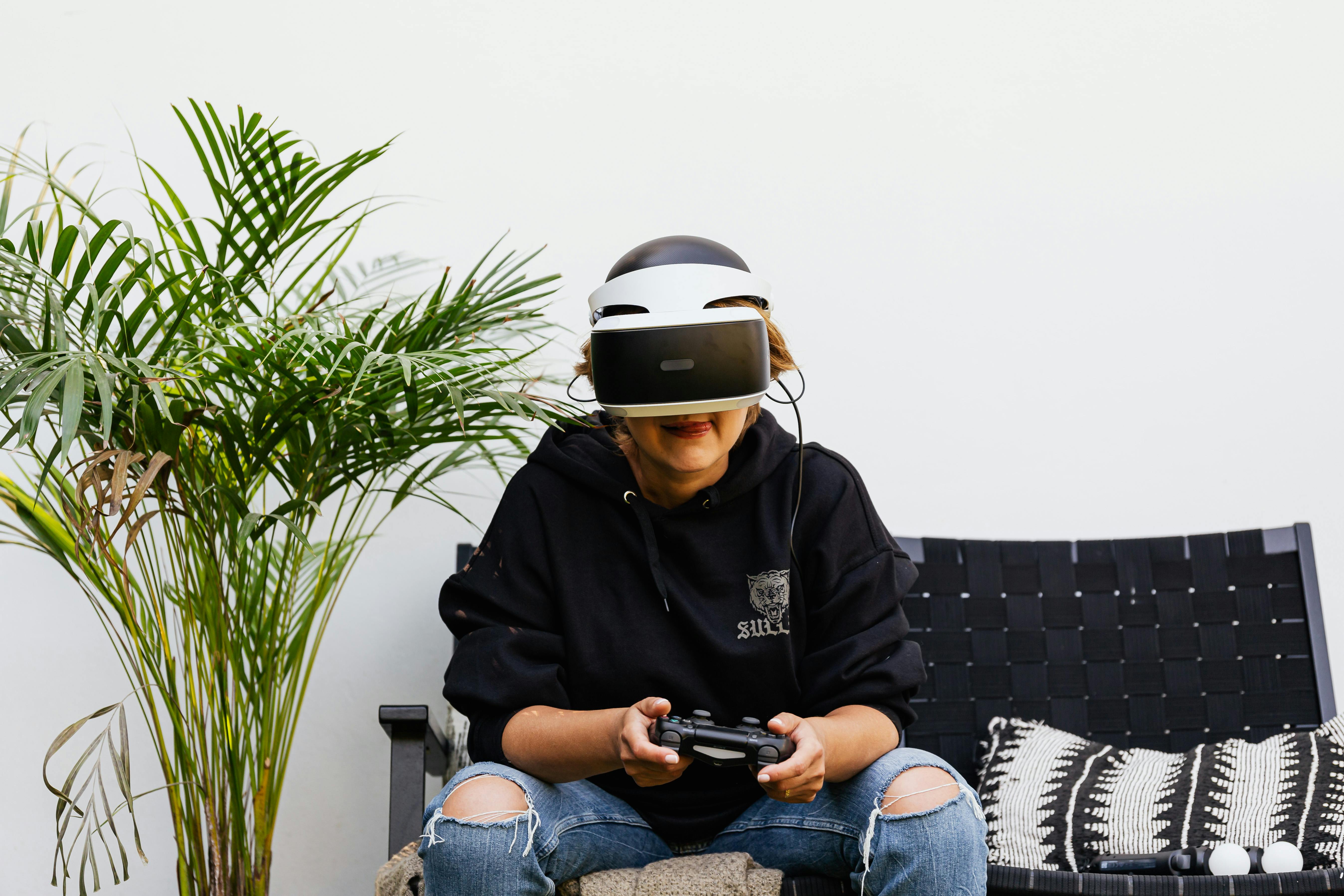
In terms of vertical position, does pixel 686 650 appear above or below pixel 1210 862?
above

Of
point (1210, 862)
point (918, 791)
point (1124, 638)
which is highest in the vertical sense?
point (918, 791)

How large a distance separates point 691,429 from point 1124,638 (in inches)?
40.8

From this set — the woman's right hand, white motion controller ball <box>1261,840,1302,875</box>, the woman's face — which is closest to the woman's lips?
the woman's face

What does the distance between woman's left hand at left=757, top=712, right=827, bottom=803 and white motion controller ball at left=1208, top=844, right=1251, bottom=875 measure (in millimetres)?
660

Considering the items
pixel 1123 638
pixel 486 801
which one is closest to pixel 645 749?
pixel 486 801

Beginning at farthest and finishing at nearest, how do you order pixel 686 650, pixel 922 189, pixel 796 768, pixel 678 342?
pixel 922 189
pixel 686 650
pixel 678 342
pixel 796 768

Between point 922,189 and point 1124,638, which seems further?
point 922,189

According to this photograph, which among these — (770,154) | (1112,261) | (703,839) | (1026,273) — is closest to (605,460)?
(703,839)

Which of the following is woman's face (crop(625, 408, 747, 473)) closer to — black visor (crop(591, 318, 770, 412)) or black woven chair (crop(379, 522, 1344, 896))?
black visor (crop(591, 318, 770, 412))

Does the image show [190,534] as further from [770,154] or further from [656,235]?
[770,154]

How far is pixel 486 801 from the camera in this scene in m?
1.09

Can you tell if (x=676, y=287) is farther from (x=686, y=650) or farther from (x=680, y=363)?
(x=686, y=650)

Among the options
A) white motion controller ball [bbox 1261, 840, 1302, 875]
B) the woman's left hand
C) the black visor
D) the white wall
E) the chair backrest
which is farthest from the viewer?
the white wall

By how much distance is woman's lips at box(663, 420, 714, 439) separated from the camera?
1.25 m
